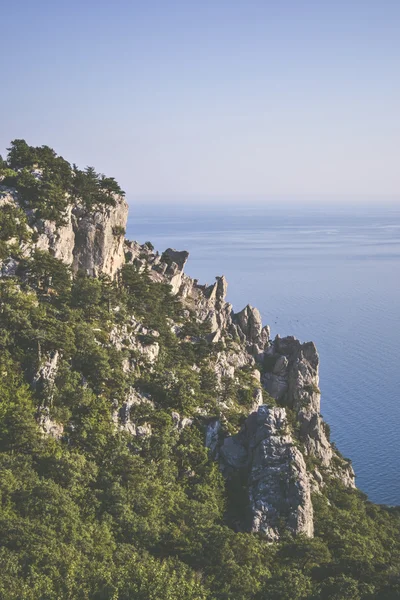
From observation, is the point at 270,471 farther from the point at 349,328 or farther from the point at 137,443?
the point at 349,328

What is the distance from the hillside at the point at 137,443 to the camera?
30750 millimetres

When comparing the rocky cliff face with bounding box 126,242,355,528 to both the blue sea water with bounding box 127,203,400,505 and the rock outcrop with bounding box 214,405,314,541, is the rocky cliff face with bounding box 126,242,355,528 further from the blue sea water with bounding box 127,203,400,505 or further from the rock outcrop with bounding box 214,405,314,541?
the blue sea water with bounding box 127,203,400,505

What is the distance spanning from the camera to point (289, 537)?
39.2 meters

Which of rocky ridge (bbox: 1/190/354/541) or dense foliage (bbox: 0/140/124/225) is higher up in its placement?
dense foliage (bbox: 0/140/124/225)

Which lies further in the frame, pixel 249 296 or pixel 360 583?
pixel 249 296

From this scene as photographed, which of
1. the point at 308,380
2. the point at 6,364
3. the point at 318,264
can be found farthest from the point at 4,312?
the point at 318,264

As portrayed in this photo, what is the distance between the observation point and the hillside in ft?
101

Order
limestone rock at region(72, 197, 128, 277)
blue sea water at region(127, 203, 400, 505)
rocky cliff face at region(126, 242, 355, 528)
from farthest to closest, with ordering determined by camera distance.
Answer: blue sea water at region(127, 203, 400, 505)
limestone rock at region(72, 197, 128, 277)
rocky cliff face at region(126, 242, 355, 528)

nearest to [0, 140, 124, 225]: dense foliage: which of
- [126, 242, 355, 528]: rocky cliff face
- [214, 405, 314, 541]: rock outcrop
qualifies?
[126, 242, 355, 528]: rocky cliff face

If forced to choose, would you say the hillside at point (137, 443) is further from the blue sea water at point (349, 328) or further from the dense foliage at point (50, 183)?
the blue sea water at point (349, 328)

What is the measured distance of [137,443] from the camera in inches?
1608

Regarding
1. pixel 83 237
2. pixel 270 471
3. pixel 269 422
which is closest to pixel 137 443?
pixel 270 471

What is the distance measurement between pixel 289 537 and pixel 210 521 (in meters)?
6.00

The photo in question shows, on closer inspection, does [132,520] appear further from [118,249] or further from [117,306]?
[118,249]
